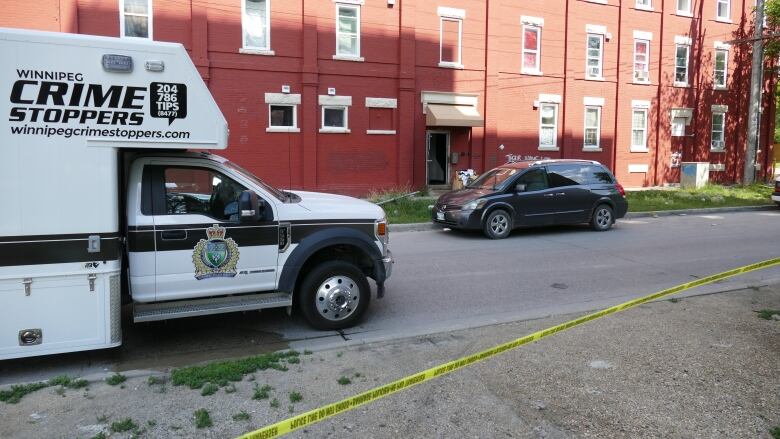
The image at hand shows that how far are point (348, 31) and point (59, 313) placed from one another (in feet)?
58.7

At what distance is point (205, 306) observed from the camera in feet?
18.2

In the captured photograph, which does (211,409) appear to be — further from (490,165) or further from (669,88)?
(669,88)

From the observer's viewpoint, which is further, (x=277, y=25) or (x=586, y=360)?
(x=277, y=25)

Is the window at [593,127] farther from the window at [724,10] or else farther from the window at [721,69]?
the window at [724,10]

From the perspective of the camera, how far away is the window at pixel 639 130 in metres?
27.0

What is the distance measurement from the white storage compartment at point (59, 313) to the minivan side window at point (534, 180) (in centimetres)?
999

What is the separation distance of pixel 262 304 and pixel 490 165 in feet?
61.0

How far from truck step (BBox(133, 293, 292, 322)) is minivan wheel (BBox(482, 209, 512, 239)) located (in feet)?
25.4

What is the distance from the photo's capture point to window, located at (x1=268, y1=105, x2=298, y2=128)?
20.4 m

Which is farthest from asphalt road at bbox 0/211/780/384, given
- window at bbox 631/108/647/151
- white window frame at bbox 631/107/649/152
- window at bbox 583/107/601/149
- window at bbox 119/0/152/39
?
window at bbox 631/108/647/151

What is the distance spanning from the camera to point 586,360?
16.6 ft

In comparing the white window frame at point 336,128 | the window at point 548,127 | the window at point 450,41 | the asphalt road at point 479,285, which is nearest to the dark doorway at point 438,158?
the window at point 450,41

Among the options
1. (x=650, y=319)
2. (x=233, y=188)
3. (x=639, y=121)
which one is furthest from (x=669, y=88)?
(x=233, y=188)

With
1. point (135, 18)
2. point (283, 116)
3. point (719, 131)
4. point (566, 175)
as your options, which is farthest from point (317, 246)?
point (719, 131)
